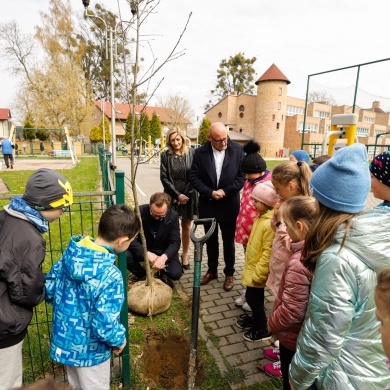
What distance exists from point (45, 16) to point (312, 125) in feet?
119

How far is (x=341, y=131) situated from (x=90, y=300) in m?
4.57

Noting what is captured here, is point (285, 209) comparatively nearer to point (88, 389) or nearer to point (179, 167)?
point (88, 389)

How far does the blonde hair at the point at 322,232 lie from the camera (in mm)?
1330

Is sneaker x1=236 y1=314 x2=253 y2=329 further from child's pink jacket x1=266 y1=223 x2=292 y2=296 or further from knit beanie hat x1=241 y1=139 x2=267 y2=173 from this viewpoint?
knit beanie hat x1=241 y1=139 x2=267 y2=173

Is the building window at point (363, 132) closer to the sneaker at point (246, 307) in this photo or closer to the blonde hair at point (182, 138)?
the blonde hair at point (182, 138)

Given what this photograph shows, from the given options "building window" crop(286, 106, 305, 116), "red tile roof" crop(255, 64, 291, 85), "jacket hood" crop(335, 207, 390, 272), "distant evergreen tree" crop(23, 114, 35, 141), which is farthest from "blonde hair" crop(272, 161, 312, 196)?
"building window" crop(286, 106, 305, 116)

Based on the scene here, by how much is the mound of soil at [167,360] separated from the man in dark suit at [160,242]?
0.94 m

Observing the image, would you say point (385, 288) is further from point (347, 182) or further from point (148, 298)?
point (148, 298)

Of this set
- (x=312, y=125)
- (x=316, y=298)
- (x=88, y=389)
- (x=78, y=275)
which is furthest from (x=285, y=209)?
(x=312, y=125)

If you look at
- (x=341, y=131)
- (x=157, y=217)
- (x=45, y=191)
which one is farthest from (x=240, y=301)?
(x=341, y=131)

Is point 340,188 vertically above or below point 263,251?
above

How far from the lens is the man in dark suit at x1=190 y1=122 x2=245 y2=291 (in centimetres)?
360

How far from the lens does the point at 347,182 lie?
4.42 ft

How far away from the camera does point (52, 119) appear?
30.4 m
